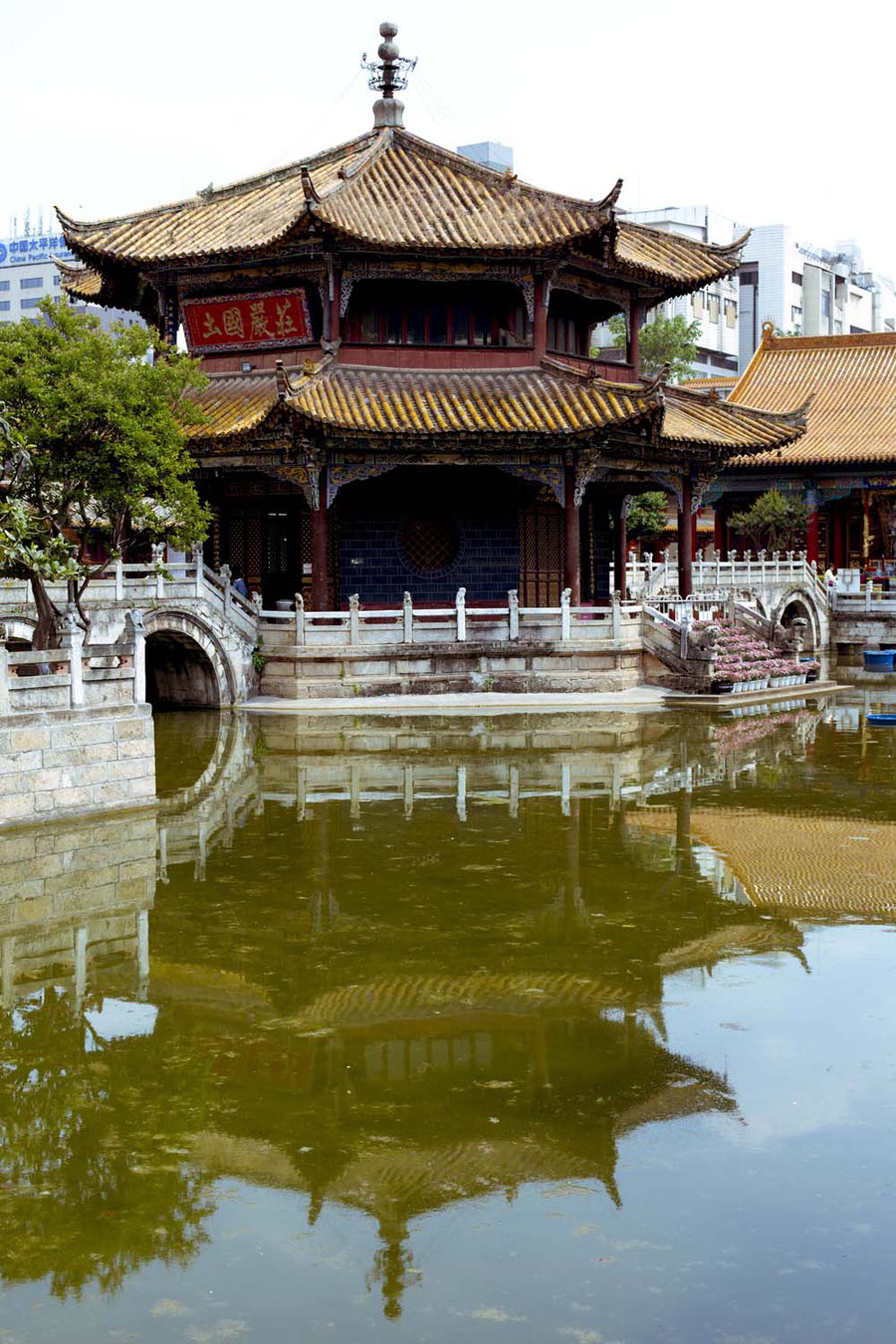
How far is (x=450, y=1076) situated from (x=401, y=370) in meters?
23.7

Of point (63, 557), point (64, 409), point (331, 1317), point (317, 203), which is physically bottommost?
point (331, 1317)

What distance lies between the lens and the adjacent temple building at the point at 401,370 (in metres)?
29.5

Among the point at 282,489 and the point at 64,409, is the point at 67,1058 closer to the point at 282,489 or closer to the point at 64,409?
the point at 64,409

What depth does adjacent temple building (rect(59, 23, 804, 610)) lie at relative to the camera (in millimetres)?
29453

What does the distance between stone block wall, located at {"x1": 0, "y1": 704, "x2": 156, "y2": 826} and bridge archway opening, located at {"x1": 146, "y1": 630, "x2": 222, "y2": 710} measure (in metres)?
10.5

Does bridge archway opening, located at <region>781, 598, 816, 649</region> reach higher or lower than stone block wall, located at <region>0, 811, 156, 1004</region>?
higher

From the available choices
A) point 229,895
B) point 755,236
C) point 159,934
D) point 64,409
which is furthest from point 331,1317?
point 755,236

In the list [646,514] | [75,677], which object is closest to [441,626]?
[75,677]

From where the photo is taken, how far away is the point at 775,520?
44906mm

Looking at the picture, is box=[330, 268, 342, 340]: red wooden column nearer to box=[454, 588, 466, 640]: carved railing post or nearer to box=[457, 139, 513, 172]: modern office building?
box=[454, 588, 466, 640]: carved railing post

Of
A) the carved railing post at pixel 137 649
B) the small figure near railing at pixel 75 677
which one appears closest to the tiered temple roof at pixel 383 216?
the carved railing post at pixel 137 649

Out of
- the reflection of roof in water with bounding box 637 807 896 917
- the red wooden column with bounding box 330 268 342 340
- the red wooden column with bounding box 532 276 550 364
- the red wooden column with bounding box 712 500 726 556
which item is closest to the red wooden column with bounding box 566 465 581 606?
the red wooden column with bounding box 532 276 550 364

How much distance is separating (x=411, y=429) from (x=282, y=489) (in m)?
4.57

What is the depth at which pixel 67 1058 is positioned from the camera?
9.36m
